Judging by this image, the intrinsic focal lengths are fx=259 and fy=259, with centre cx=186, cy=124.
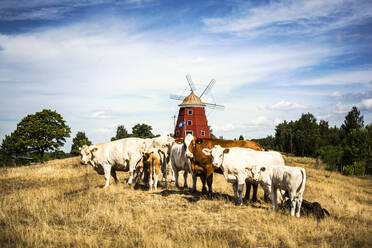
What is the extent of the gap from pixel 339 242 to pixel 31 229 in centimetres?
836

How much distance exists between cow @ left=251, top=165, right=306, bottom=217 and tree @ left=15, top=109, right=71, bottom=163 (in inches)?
1735

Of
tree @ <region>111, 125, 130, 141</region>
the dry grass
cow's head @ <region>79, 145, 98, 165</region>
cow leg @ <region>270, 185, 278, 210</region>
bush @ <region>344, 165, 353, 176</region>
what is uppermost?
tree @ <region>111, 125, 130, 141</region>

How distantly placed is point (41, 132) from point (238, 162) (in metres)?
44.0

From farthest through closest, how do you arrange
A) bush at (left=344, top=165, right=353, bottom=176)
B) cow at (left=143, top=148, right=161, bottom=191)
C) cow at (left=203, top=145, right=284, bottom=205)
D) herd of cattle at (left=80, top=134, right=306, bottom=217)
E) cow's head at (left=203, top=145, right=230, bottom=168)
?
bush at (left=344, top=165, right=353, bottom=176) < cow at (left=143, top=148, right=161, bottom=191) < cow's head at (left=203, top=145, right=230, bottom=168) < cow at (left=203, top=145, right=284, bottom=205) < herd of cattle at (left=80, top=134, right=306, bottom=217)

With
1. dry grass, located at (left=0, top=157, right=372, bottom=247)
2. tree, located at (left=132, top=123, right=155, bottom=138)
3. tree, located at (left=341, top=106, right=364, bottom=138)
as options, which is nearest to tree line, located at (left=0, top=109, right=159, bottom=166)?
tree, located at (left=132, top=123, right=155, bottom=138)

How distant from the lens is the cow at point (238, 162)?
10.5 meters

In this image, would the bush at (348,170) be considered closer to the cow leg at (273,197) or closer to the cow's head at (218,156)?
the cow leg at (273,197)

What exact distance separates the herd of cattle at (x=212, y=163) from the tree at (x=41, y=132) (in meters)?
36.2

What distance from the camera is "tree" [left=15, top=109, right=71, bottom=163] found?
44.3m

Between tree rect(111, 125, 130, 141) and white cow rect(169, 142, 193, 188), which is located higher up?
tree rect(111, 125, 130, 141)

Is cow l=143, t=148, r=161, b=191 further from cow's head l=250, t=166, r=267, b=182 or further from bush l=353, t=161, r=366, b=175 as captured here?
bush l=353, t=161, r=366, b=175

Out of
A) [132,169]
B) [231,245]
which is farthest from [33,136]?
[231,245]

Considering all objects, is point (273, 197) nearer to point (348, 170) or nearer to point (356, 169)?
point (348, 170)

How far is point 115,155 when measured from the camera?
1392cm
